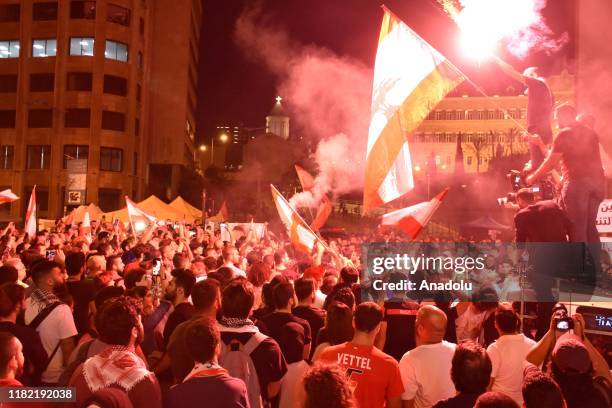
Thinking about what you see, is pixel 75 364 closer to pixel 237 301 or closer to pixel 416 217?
pixel 237 301

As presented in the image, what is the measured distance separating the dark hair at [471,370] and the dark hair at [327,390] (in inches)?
42.8

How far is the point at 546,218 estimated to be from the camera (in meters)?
8.46

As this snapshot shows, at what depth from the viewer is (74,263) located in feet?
25.9

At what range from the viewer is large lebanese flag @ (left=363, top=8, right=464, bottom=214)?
1060cm

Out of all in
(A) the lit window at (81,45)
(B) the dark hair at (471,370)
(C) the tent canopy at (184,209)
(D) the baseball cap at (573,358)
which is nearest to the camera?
(B) the dark hair at (471,370)

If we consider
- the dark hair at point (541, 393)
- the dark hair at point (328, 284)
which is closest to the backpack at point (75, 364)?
the dark hair at point (541, 393)

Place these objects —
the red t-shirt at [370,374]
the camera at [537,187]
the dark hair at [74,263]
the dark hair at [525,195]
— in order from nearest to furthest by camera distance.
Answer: the red t-shirt at [370,374], the dark hair at [74,263], the dark hair at [525,195], the camera at [537,187]

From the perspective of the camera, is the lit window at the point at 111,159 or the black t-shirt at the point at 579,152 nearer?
the black t-shirt at the point at 579,152

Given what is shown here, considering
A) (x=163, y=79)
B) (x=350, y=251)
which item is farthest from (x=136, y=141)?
(x=350, y=251)

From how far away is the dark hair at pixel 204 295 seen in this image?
5566mm

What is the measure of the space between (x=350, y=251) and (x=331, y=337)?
13.4 m

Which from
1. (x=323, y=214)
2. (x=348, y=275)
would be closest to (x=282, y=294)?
(x=348, y=275)

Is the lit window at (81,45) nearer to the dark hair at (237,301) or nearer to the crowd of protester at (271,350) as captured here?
the crowd of protester at (271,350)

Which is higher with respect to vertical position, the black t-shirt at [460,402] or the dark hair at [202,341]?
the dark hair at [202,341]
